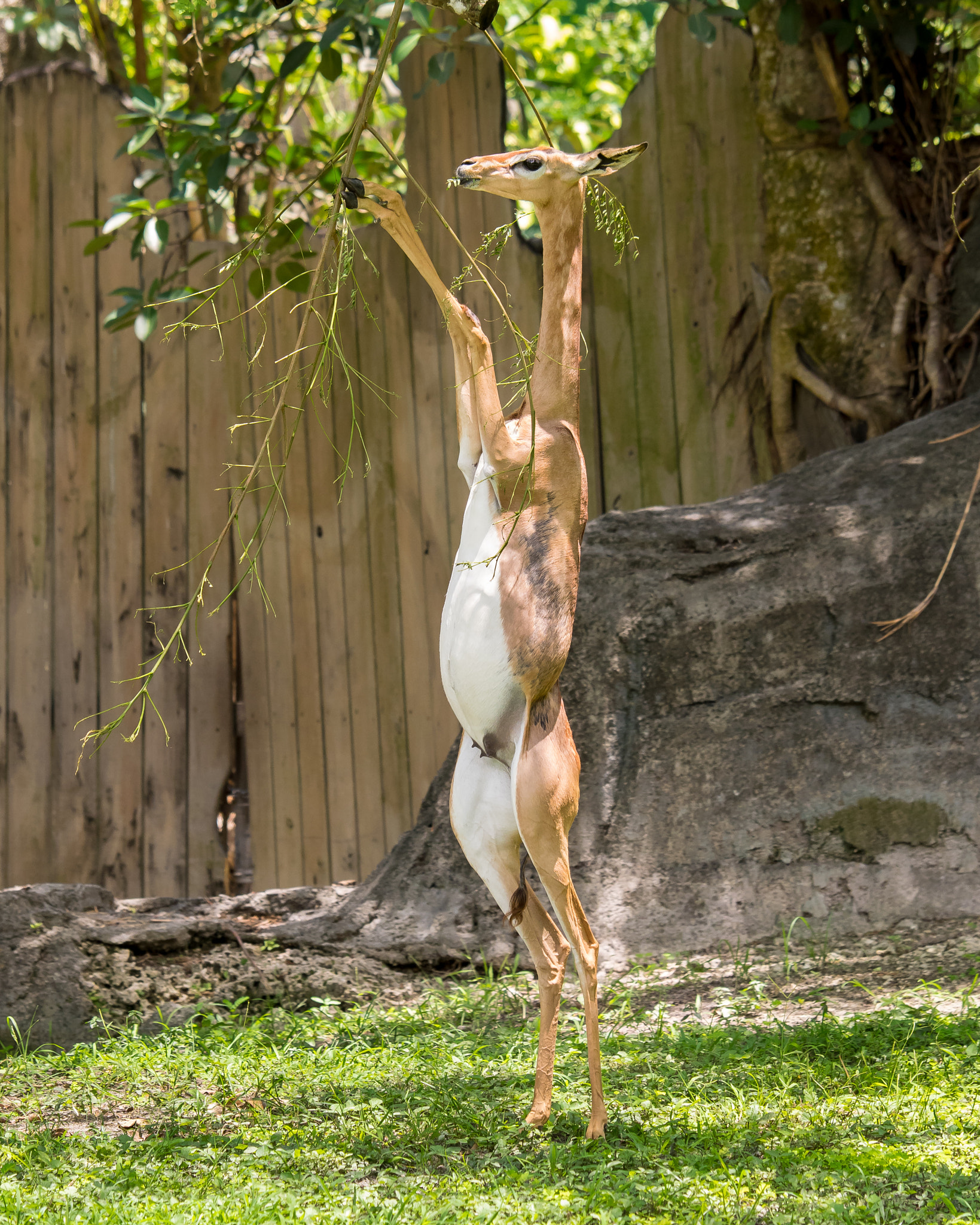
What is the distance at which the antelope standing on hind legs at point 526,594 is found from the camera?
2.51 meters

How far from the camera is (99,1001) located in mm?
3521

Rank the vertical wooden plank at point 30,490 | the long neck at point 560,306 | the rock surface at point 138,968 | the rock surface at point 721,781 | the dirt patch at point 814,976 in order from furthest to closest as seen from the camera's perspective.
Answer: the vertical wooden plank at point 30,490, the rock surface at point 721,781, the rock surface at point 138,968, the dirt patch at point 814,976, the long neck at point 560,306

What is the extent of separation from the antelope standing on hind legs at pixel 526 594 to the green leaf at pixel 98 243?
3098 mm

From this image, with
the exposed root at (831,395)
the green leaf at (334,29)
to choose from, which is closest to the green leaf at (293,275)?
the green leaf at (334,29)

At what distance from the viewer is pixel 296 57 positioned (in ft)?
16.6

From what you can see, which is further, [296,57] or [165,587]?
[165,587]

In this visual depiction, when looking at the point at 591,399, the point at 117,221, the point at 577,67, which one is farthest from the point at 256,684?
the point at 577,67

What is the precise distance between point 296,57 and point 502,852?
13.1 ft

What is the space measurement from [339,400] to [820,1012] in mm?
3476

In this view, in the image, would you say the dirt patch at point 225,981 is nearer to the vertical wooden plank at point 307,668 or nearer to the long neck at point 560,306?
the vertical wooden plank at point 307,668

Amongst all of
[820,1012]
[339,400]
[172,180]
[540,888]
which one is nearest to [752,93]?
[339,400]

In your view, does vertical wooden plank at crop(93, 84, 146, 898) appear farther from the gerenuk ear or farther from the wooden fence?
the gerenuk ear

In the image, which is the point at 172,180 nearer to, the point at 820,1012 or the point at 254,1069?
the point at 254,1069

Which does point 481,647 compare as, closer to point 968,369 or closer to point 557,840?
point 557,840
